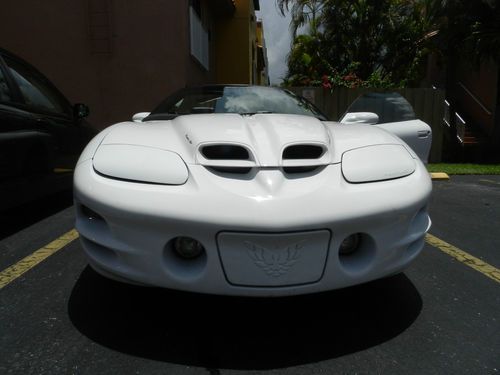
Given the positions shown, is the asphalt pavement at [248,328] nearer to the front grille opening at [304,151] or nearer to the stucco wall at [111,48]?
the front grille opening at [304,151]

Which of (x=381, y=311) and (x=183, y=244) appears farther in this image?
(x=381, y=311)

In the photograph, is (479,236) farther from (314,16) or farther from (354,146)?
(314,16)

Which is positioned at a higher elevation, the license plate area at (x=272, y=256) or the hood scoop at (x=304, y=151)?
the hood scoop at (x=304, y=151)

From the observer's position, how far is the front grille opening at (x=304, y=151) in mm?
1953

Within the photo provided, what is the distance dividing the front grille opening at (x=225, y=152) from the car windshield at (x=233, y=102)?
3.05 ft

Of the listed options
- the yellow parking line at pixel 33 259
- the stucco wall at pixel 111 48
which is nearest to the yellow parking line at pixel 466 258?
the yellow parking line at pixel 33 259

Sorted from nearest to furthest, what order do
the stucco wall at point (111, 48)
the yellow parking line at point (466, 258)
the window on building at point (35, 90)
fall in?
1. the yellow parking line at point (466, 258)
2. the window on building at point (35, 90)
3. the stucco wall at point (111, 48)

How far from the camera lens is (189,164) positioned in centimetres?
180

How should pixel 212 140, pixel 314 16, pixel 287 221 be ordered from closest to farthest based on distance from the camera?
pixel 287 221 < pixel 212 140 < pixel 314 16

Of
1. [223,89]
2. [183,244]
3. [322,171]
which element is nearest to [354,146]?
[322,171]

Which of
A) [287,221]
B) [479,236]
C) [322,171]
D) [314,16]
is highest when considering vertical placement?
[314,16]

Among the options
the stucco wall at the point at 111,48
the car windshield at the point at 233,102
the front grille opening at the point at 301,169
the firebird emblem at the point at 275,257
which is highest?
the stucco wall at the point at 111,48

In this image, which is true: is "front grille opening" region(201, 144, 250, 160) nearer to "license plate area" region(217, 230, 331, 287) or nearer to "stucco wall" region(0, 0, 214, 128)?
"license plate area" region(217, 230, 331, 287)

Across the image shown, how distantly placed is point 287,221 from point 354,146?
2.25 feet
